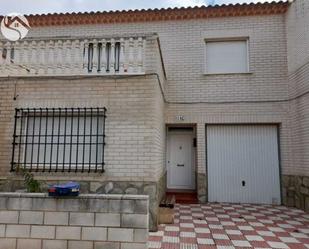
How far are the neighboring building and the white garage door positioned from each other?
3 cm

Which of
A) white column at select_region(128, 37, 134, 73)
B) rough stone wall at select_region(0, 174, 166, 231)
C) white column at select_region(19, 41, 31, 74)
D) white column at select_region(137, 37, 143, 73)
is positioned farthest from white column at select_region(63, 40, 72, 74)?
rough stone wall at select_region(0, 174, 166, 231)

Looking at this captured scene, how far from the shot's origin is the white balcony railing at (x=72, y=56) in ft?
18.7

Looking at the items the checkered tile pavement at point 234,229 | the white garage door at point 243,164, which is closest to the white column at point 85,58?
the checkered tile pavement at point 234,229

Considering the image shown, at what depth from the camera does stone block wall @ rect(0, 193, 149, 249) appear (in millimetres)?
3260

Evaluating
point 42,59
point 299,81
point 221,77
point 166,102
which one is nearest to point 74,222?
point 42,59

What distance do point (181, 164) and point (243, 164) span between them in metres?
2.10

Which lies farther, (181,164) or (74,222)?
(181,164)

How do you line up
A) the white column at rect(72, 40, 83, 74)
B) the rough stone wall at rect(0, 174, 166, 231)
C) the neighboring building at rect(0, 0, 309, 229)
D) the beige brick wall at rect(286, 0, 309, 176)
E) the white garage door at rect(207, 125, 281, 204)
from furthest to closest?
the white garage door at rect(207, 125, 281, 204), the beige brick wall at rect(286, 0, 309, 176), the white column at rect(72, 40, 83, 74), the neighboring building at rect(0, 0, 309, 229), the rough stone wall at rect(0, 174, 166, 231)

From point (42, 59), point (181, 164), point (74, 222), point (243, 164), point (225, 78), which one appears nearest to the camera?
point (74, 222)

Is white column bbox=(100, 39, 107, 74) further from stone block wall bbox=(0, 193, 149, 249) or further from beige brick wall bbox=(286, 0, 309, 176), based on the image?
beige brick wall bbox=(286, 0, 309, 176)

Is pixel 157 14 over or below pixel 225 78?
over

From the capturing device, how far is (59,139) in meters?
5.69

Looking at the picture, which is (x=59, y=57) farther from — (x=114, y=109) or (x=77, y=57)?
(x=114, y=109)

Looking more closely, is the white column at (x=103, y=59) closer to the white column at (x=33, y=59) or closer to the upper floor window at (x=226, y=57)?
the white column at (x=33, y=59)
